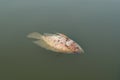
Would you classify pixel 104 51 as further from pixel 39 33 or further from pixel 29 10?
pixel 29 10

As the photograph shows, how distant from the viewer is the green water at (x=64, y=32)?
18.4ft

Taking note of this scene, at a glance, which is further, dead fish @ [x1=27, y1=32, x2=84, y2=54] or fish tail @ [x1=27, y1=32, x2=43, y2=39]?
fish tail @ [x1=27, y1=32, x2=43, y2=39]

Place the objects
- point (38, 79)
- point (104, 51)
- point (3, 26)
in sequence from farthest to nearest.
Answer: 1. point (3, 26)
2. point (104, 51)
3. point (38, 79)

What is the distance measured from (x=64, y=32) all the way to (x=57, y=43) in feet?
2.05

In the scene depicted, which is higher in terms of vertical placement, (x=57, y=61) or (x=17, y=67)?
(x=57, y=61)

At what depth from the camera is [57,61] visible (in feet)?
19.3

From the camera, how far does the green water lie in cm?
561

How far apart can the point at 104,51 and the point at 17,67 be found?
2100 millimetres

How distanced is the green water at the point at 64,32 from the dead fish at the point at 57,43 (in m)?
0.16

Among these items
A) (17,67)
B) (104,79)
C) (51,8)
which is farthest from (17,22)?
(104,79)

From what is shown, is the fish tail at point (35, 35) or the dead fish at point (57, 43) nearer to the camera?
the dead fish at point (57, 43)

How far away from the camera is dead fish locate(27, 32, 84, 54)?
623cm

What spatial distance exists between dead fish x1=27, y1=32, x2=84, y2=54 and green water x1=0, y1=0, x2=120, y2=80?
16cm

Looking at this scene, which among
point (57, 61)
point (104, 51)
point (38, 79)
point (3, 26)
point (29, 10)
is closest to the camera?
point (38, 79)
